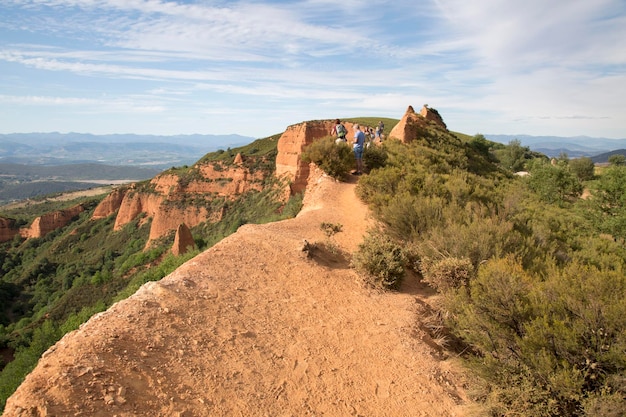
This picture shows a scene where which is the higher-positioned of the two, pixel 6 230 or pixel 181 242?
pixel 181 242

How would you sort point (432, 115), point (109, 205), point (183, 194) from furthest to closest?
point (109, 205) < point (183, 194) < point (432, 115)

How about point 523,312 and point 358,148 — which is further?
point 358,148

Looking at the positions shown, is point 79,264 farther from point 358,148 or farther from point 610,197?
point 610,197

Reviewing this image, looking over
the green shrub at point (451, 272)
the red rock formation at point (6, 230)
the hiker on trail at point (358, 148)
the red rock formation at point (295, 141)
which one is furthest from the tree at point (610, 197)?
the red rock formation at point (6, 230)

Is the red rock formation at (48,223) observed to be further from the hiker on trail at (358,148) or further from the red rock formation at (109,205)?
the hiker on trail at (358,148)

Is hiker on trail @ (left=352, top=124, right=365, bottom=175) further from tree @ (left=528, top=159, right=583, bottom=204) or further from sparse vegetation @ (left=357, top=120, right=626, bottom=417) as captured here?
tree @ (left=528, top=159, right=583, bottom=204)

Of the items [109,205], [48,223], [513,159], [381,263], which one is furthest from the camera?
[48,223]

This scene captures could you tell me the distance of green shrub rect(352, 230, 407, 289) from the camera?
297 inches

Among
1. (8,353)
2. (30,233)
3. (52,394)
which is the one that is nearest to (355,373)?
(52,394)

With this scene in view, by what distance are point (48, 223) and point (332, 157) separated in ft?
219

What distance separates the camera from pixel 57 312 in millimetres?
30219

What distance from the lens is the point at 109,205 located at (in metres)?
61.5

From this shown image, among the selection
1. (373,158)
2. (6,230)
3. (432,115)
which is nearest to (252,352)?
(373,158)

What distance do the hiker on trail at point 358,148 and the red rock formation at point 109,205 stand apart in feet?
189
